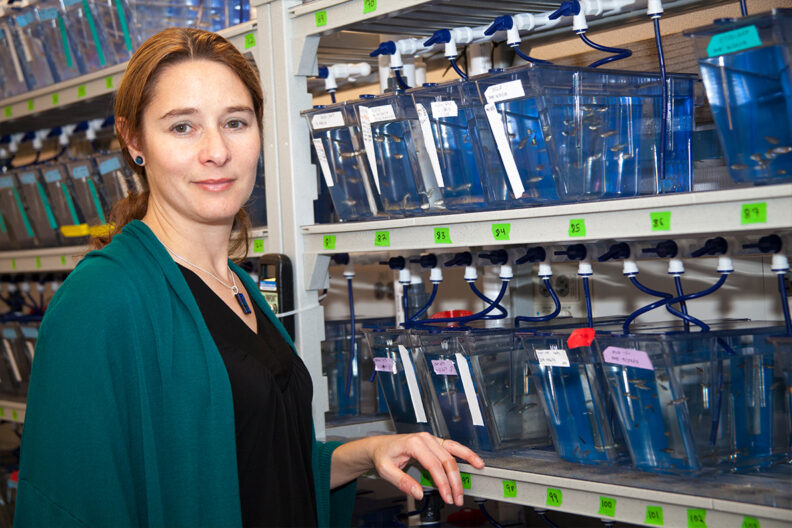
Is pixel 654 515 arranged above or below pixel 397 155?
below

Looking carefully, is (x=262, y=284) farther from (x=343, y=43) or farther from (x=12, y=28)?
(x=12, y=28)

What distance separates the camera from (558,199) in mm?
1671

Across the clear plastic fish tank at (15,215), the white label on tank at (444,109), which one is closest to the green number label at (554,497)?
the white label on tank at (444,109)

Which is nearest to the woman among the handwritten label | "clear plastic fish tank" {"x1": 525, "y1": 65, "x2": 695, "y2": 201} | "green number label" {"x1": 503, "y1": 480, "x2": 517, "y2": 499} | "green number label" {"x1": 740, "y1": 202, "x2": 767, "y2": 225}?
"green number label" {"x1": 503, "y1": 480, "x2": 517, "y2": 499}

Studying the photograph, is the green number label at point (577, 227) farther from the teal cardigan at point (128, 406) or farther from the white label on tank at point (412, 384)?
the teal cardigan at point (128, 406)

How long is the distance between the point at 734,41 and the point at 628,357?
598mm

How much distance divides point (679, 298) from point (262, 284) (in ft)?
3.43

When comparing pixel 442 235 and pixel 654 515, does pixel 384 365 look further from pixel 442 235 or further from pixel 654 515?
pixel 654 515

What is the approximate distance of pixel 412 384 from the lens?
195 centimetres

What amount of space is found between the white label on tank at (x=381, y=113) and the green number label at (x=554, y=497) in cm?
87

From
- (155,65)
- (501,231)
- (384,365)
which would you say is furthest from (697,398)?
(155,65)

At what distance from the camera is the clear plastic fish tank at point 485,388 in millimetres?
1836

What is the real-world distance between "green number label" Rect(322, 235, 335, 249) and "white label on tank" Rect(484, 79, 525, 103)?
1.98ft

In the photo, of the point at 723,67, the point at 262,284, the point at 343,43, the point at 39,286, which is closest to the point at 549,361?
the point at 723,67
